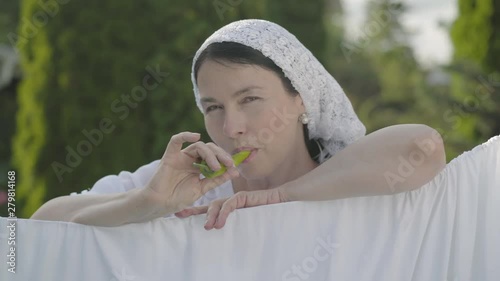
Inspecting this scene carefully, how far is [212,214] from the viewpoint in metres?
1.93

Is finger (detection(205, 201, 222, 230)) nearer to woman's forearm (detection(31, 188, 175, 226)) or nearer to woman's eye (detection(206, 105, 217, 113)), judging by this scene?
woman's forearm (detection(31, 188, 175, 226))

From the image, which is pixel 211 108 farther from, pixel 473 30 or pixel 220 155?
pixel 473 30

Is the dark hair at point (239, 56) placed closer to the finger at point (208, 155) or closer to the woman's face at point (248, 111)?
the woman's face at point (248, 111)

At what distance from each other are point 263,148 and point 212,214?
0.29 m

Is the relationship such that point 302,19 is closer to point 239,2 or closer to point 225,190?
point 239,2

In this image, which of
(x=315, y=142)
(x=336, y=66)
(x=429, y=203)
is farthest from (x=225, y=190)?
(x=336, y=66)

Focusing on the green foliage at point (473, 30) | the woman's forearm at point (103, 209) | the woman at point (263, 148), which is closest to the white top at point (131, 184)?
the woman at point (263, 148)

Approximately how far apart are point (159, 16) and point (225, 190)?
3901 mm

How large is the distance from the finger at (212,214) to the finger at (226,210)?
0.04 feet

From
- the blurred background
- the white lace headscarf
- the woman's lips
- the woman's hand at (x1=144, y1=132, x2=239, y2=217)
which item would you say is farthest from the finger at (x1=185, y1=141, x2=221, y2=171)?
the blurred background

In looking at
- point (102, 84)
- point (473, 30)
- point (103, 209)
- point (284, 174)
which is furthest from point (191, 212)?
point (473, 30)

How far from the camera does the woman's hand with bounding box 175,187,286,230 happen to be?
1919 mm

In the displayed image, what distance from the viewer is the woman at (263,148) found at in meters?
1.86

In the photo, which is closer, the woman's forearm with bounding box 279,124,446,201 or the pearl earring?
the woman's forearm with bounding box 279,124,446,201
